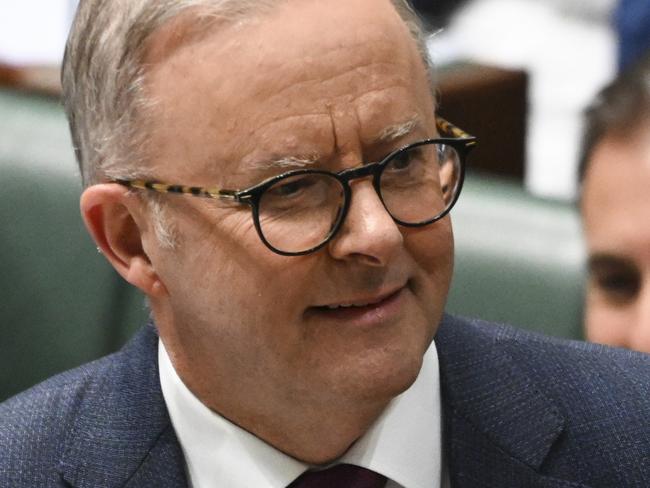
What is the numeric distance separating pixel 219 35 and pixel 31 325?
121 cm

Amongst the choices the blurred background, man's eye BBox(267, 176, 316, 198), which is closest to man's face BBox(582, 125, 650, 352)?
the blurred background

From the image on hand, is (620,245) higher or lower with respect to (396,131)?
lower

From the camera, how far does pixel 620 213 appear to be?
65.6 inches

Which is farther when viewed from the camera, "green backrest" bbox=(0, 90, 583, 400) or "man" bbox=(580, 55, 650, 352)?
"green backrest" bbox=(0, 90, 583, 400)

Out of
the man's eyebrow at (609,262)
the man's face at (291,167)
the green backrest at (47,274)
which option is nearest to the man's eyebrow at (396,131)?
the man's face at (291,167)

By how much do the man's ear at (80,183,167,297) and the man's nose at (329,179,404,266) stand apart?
224mm

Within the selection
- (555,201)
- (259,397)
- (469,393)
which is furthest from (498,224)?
(259,397)

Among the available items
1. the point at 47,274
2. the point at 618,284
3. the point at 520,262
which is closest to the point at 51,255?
the point at 47,274

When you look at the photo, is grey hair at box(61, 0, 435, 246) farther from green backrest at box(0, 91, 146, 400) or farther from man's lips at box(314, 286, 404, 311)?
green backrest at box(0, 91, 146, 400)

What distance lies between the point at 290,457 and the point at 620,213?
0.57m

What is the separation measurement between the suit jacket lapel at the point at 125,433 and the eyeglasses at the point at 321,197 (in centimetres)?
26

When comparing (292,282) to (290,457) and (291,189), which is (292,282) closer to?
(291,189)

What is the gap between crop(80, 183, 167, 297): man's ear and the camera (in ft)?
4.35

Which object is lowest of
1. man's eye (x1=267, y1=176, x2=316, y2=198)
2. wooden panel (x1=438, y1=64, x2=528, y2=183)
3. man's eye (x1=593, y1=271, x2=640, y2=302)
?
wooden panel (x1=438, y1=64, x2=528, y2=183)
